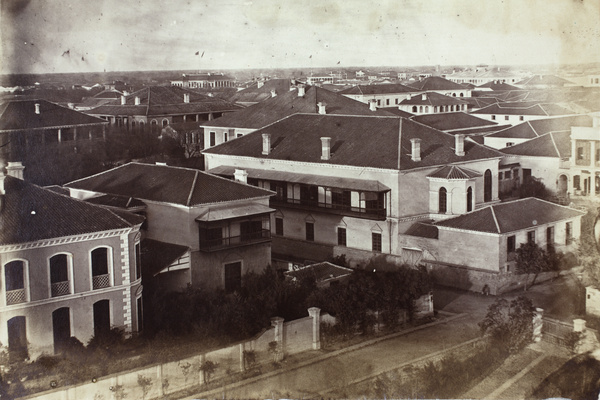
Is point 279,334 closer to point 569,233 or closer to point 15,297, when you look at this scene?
point 15,297

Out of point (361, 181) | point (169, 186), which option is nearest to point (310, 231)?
point (361, 181)

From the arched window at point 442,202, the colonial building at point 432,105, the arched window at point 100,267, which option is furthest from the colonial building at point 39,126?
the colonial building at point 432,105

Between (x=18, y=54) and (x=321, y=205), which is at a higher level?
(x=18, y=54)

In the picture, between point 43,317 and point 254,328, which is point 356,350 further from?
point 43,317

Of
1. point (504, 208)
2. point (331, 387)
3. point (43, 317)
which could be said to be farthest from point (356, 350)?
point (504, 208)

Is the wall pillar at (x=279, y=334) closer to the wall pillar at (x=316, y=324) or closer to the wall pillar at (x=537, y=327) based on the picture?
the wall pillar at (x=316, y=324)

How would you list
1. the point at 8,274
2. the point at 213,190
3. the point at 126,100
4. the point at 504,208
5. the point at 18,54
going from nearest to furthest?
the point at 8,274, the point at 18,54, the point at 213,190, the point at 504,208, the point at 126,100

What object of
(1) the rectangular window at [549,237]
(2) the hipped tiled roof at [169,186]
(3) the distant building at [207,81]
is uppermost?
(3) the distant building at [207,81]
